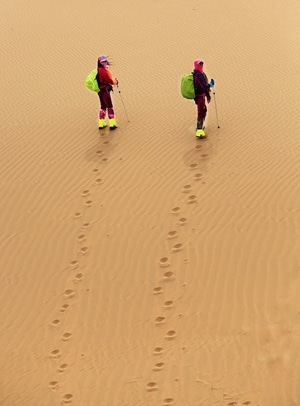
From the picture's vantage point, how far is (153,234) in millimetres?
12711

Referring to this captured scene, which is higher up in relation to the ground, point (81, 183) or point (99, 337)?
point (81, 183)

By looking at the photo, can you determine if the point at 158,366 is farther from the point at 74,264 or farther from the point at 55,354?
the point at 74,264

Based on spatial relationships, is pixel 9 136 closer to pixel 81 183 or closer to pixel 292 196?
pixel 81 183

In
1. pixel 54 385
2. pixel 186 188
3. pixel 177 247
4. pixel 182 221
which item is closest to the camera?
pixel 54 385

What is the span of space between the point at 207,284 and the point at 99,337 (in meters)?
1.69

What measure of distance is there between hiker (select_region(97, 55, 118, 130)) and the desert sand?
38 cm

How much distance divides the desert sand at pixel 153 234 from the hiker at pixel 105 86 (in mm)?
381

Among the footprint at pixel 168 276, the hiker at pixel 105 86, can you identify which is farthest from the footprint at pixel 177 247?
the hiker at pixel 105 86

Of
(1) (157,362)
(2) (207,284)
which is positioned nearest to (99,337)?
(1) (157,362)

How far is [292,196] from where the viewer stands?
12.9 meters

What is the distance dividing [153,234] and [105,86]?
323cm

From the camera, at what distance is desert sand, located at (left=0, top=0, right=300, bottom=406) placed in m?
10.6

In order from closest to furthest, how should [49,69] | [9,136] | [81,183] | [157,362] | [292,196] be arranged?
[157,362]
[292,196]
[81,183]
[9,136]
[49,69]

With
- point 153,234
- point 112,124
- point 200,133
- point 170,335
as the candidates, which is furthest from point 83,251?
point 112,124
